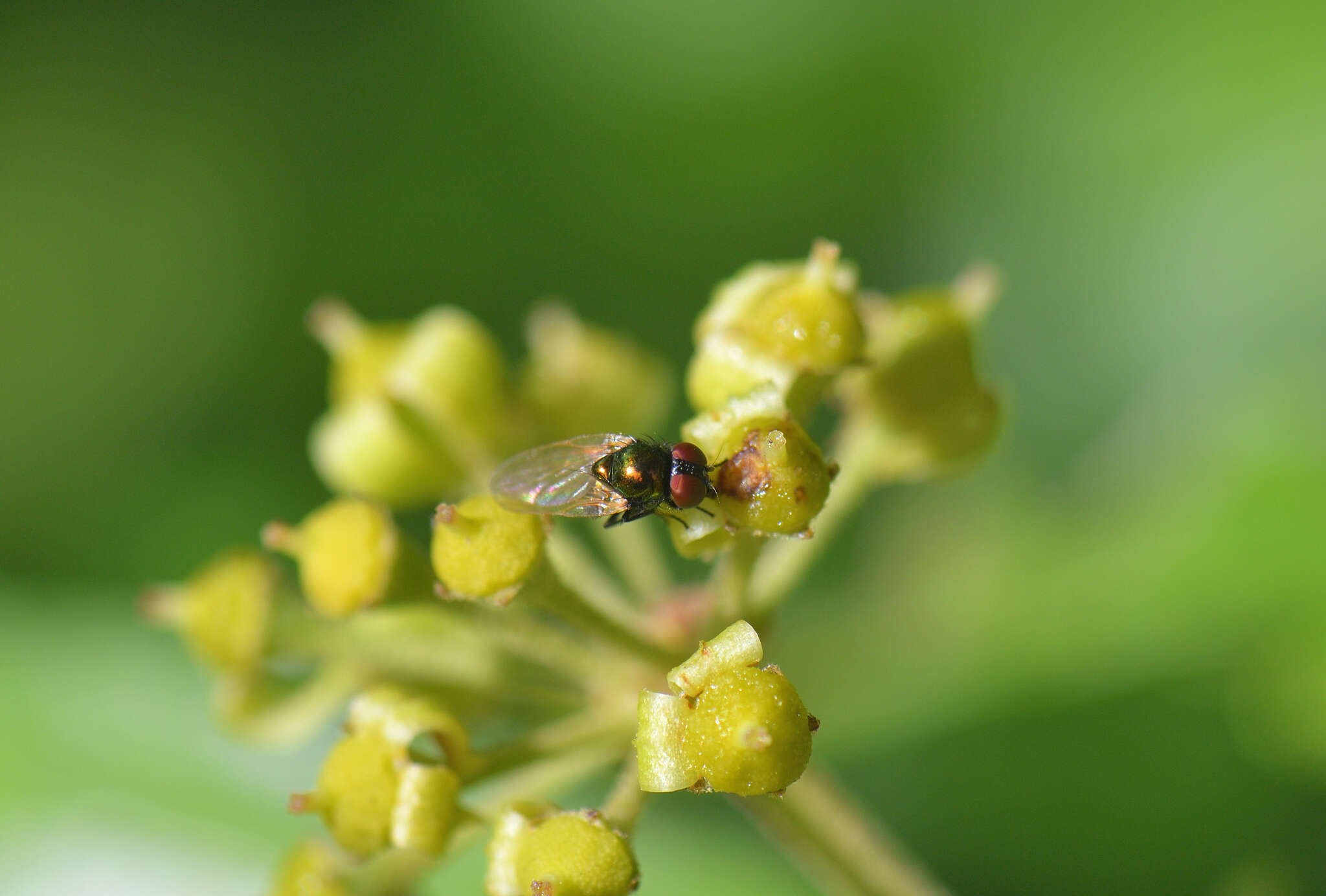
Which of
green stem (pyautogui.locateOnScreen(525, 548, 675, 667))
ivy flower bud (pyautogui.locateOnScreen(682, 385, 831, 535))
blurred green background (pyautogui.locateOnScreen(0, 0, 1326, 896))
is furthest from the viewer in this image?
blurred green background (pyautogui.locateOnScreen(0, 0, 1326, 896))

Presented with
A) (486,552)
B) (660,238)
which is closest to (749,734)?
(486,552)

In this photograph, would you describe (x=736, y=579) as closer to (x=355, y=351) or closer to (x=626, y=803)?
(x=626, y=803)

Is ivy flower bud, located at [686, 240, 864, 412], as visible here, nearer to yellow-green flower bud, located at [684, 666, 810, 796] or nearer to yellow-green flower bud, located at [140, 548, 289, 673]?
yellow-green flower bud, located at [684, 666, 810, 796]

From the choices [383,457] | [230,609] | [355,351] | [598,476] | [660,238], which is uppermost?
[660,238]

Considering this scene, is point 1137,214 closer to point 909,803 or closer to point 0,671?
point 909,803

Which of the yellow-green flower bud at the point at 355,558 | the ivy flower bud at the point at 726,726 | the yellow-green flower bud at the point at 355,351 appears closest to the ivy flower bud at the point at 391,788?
the yellow-green flower bud at the point at 355,558

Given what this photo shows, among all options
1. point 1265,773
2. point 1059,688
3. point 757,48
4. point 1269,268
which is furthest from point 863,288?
point 1265,773

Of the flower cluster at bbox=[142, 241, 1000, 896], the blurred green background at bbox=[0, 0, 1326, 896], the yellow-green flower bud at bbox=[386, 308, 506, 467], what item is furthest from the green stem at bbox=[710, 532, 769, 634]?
the blurred green background at bbox=[0, 0, 1326, 896]
